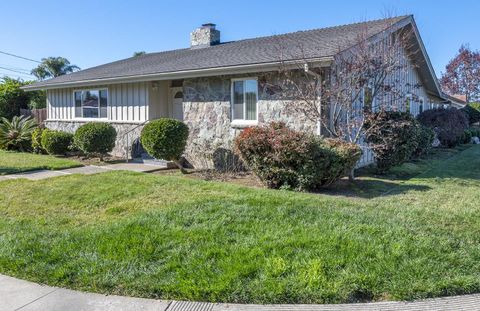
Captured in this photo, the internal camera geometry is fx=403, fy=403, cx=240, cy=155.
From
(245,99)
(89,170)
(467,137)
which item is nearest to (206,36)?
(245,99)

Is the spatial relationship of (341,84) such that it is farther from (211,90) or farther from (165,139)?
(165,139)

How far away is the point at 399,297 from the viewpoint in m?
3.54

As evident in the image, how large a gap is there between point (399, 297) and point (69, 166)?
10764 mm

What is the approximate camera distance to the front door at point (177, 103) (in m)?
14.8

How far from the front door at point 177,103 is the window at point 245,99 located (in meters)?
3.56

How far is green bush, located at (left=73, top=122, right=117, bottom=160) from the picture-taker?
13578 mm

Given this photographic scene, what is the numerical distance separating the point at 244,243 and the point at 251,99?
716 centimetres

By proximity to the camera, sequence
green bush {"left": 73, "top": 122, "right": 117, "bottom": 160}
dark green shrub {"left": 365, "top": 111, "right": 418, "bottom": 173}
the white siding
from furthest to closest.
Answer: green bush {"left": 73, "top": 122, "right": 117, "bottom": 160} < the white siding < dark green shrub {"left": 365, "top": 111, "right": 418, "bottom": 173}

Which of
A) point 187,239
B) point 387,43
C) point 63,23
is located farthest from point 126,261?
point 63,23

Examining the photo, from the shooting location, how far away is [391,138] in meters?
10.1

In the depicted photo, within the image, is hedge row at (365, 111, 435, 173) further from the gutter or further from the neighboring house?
the gutter

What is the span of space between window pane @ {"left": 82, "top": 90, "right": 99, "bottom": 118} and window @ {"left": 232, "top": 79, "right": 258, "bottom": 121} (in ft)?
24.3

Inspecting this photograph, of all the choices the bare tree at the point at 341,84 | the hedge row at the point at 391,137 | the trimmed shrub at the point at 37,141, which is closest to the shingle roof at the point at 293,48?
the bare tree at the point at 341,84

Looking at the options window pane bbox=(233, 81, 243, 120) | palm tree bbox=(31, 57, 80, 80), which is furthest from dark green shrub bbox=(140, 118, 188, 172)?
palm tree bbox=(31, 57, 80, 80)
